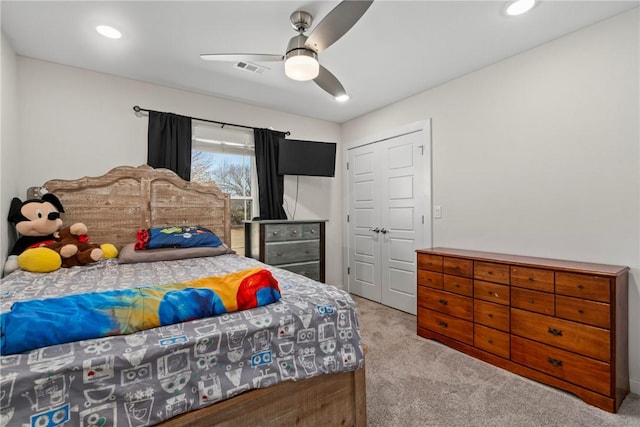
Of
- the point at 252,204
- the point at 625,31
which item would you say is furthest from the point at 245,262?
the point at 625,31

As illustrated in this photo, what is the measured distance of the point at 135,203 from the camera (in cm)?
296

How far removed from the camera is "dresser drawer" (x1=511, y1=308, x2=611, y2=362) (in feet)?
6.01

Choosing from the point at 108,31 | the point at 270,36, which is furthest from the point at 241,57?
the point at 108,31

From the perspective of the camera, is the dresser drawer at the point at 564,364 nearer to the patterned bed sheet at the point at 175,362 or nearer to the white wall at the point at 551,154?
the white wall at the point at 551,154

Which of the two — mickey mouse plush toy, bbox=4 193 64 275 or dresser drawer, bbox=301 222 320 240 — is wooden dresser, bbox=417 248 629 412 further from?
mickey mouse plush toy, bbox=4 193 64 275

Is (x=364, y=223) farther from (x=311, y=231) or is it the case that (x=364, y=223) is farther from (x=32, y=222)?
(x=32, y=222)

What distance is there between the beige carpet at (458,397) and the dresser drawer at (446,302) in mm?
328

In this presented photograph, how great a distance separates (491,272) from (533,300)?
323 mm

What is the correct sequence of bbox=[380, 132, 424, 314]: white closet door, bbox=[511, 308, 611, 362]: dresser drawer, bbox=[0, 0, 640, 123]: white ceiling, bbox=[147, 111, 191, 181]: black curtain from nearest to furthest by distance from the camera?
bbox=[511, 308, 611, 362]: dresser drawer
bbox=[0, 0, 640, 123]: white ceiling
bbox=[147, 111, 191, 181]: black curtain
bbox=[380, 132, 424, 314]: white closet door

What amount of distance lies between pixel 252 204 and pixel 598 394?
11.5ft

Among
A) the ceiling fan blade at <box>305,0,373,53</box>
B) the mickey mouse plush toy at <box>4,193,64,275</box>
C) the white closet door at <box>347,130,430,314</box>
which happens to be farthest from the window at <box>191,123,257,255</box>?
the ceiling fan blade at <box>305,0,373,53</box>

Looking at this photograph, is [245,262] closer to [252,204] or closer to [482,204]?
[252,204]

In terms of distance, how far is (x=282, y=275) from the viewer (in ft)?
6.25

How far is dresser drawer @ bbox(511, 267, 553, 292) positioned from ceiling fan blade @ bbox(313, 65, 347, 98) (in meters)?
1.91
